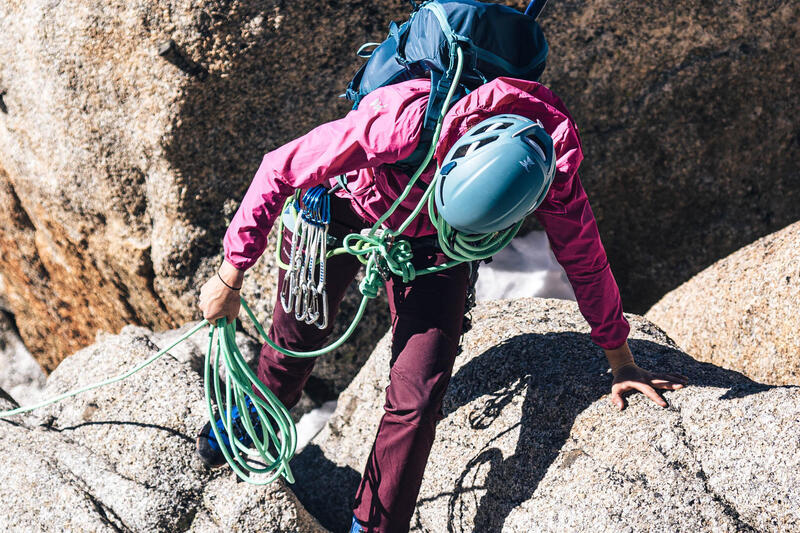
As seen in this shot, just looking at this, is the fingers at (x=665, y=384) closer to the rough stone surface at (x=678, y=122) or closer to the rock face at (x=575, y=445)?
the rock face at (x=575, y=445)

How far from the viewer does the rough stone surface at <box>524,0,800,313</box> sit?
4199mm

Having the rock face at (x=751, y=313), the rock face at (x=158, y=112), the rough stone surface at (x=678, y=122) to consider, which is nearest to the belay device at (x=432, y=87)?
the rock face at (x=158, y=112)

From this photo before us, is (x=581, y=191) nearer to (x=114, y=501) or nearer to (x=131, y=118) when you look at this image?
(x=114, y=501)

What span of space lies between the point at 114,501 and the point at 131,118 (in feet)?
7.17

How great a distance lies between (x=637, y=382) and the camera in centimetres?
278

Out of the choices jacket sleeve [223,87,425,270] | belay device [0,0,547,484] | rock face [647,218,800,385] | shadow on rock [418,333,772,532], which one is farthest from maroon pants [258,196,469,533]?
rock face [647,218,800,385]

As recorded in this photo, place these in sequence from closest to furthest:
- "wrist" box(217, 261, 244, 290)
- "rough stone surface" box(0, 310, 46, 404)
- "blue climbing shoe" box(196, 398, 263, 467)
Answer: "wrist" box(217, 261, 244, 290) → "blue climbing shoe" box(196, 398, 263, 467) → "rough stone surface" box(0, 310, 46, 404)

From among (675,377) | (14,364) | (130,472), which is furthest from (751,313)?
(14,364)

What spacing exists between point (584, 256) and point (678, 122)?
2308 mm

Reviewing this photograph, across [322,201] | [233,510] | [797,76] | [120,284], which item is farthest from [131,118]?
[797,76]

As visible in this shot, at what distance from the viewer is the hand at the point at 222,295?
2.46 m

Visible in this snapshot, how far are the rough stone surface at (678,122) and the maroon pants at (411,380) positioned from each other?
2.03 meters

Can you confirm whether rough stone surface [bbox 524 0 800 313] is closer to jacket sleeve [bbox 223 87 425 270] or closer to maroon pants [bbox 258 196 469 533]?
maroon pants [bbox 258 196 469 533]

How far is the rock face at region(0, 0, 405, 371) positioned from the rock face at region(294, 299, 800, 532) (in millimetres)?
1452
